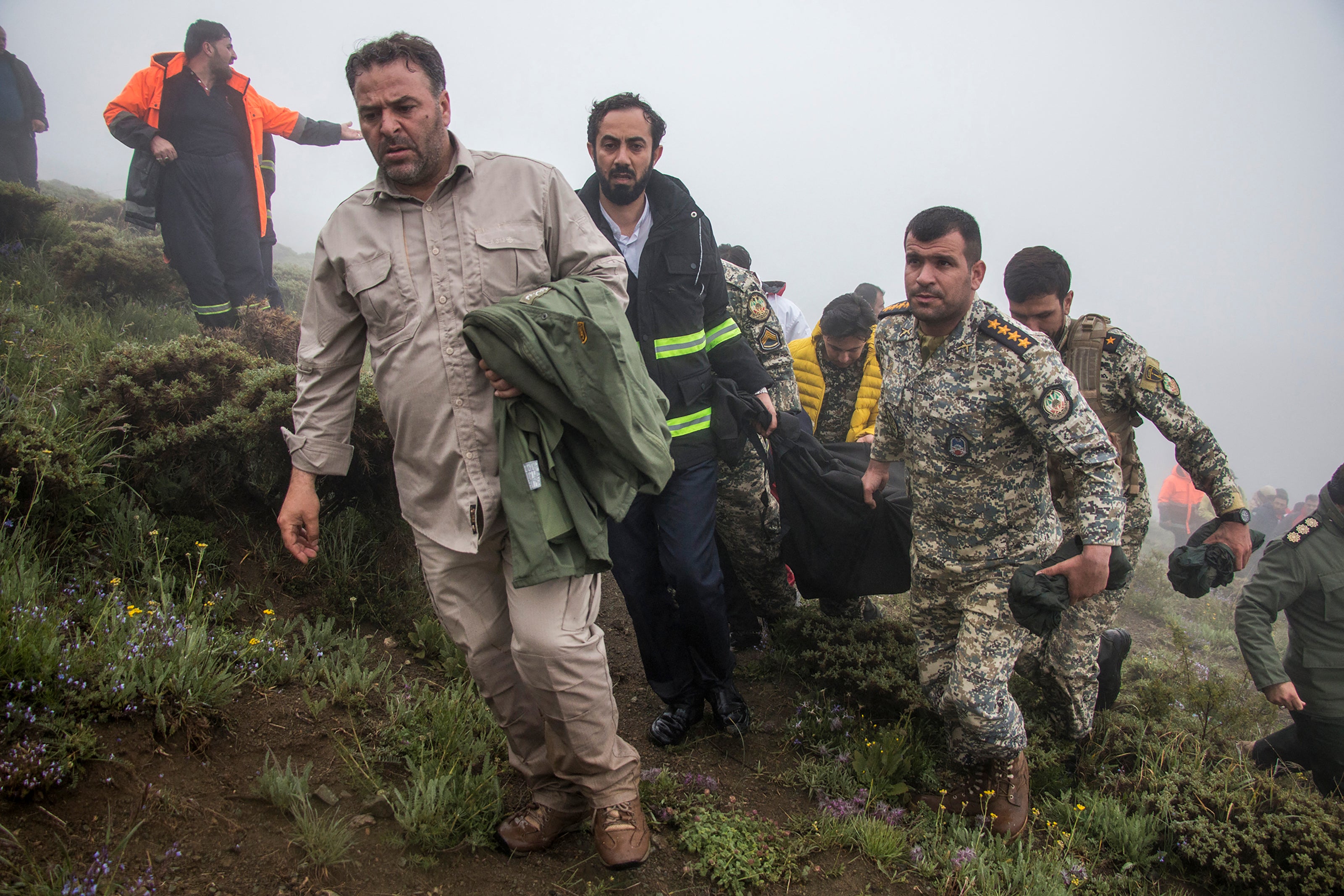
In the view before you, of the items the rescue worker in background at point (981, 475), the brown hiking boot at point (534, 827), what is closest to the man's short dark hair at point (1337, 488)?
the rescue worker in background at point (981, 475)

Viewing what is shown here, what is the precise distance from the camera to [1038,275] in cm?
417

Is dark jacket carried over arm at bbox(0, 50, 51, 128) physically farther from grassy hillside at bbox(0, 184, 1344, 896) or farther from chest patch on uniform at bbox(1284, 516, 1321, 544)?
chest patch on uniform at bbox(1284, 516, 1321, 544)

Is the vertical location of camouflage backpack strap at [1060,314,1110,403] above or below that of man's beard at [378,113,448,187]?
below

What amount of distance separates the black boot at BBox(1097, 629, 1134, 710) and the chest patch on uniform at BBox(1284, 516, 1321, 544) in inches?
41.4

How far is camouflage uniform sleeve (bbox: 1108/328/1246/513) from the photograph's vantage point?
156 inches

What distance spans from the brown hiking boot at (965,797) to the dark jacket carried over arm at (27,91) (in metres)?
13.3

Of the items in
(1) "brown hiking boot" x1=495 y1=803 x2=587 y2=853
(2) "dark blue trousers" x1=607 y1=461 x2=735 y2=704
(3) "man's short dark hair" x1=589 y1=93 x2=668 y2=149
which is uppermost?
(3) "man's short dark hair" x1=589 y1=93 x2=668 y2=149

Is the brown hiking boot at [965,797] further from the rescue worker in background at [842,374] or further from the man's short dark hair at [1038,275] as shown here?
the man's short dark hair at [1038,275]

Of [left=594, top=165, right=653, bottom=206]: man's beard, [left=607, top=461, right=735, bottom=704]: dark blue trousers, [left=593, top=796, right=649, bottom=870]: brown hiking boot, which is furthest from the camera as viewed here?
[left=594, top=165, right=653, bottom=206]: man's beard

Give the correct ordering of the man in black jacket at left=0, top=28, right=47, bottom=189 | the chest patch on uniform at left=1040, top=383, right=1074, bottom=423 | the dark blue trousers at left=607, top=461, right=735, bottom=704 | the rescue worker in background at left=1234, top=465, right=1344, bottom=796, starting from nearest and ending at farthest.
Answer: the chest patch on uniform at left=1040, top=383, right=1074, bottom=423, the dark blue trousers at left=607, top=461, right=735, bottom=704, the rescue worker in background at left=1234, top=465, right=1344, bottom=796, the man in black jacket at left=0, top=28, right=47, bottom=189

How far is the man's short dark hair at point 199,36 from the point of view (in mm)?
6758

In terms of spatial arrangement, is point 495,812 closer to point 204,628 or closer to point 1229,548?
point 204,628

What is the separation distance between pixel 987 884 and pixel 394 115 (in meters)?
3.45

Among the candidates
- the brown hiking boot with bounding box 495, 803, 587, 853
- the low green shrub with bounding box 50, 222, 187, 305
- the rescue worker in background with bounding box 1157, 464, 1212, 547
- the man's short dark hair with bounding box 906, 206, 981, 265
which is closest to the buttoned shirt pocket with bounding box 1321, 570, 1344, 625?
the man's short dark hair with bounding box 906, 206, 981, 265
